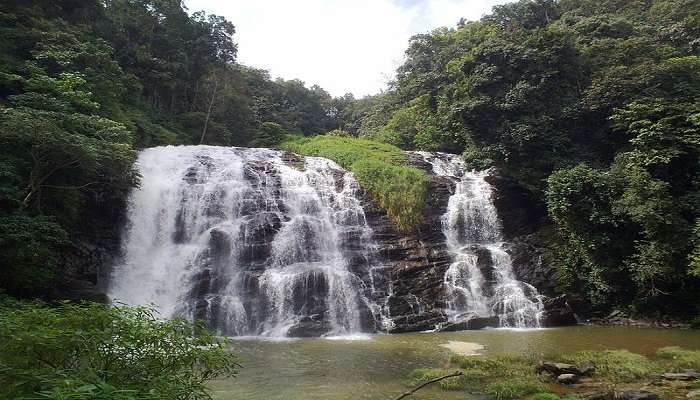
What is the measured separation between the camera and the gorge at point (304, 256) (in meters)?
15.9

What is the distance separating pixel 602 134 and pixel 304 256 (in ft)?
52.3

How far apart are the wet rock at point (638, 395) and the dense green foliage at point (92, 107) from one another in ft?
Result: 43.0

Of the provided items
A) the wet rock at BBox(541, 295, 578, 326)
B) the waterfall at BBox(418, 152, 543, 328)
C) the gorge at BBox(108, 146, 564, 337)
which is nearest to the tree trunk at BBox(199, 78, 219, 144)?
the gorge at BBox(108, 146, 564, 337)

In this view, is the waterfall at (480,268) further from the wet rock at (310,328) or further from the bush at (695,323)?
the bush at (695,323)

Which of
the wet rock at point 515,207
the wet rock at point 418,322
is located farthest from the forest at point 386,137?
the wet rock at point 418,322

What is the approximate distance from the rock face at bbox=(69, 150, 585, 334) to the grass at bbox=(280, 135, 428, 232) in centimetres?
47

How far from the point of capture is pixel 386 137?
3331cm

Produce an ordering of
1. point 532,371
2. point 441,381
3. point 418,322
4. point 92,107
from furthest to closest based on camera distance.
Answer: point 92,107
point 418,322
point 532,371
point 441,381

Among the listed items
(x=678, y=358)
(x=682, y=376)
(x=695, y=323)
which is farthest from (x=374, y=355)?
(x=695, y=323)

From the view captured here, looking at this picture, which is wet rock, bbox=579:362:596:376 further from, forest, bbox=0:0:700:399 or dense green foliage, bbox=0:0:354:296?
dense green foliage, bbox=0:0:354:296

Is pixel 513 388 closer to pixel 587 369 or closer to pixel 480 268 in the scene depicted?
pixel 587 369

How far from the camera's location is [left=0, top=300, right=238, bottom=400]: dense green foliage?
2803mm

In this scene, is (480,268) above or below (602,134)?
below

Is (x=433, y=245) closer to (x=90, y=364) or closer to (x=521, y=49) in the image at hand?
(x=521, y=49)
